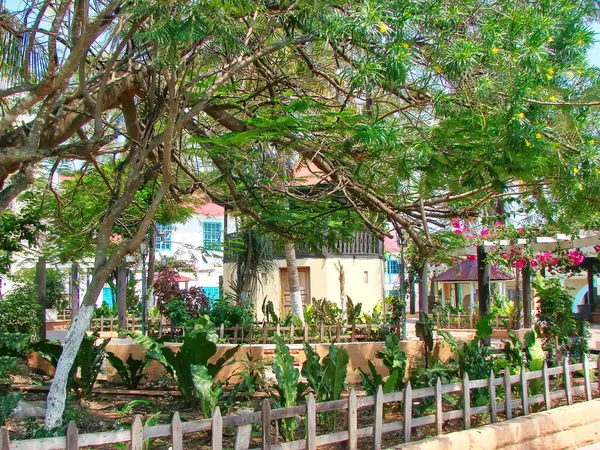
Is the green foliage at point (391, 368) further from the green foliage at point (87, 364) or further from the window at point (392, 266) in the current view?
the window at point (392, 266)

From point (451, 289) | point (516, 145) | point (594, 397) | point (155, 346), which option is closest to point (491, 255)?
point (594, 397)

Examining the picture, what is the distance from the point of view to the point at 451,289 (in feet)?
150

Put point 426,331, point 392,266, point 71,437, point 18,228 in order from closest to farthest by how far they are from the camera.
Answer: point 71,437, point 426,331, point 18,228, point 392,266

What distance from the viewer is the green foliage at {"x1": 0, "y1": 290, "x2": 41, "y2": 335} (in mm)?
13578

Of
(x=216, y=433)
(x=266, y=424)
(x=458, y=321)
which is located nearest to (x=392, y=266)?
(x=458, y=321)

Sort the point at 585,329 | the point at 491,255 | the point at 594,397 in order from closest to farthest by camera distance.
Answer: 1. the point at 594,397
2. the point at 585,329
3. the point at 491,255

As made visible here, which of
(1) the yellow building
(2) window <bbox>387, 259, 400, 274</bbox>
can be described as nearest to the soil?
(1) the yellow building

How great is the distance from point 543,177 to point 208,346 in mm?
4822

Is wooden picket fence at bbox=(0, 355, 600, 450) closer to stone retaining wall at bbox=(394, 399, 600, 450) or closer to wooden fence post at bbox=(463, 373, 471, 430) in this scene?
wooden fence post at bbox=(463, 373, 471, 430)

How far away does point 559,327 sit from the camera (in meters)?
10.9

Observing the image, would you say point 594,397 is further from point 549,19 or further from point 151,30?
point 151,30

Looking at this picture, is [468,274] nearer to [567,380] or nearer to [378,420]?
[567,380]

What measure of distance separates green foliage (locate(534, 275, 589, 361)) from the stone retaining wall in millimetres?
1968

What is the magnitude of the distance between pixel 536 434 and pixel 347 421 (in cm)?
300
